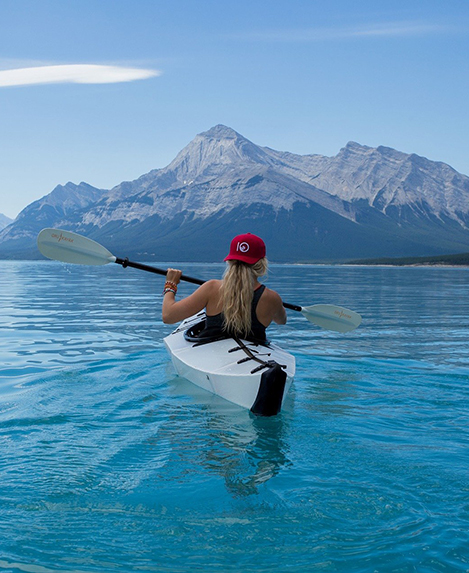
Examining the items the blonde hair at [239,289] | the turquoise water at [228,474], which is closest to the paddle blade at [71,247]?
the turquoise water at [228,474]

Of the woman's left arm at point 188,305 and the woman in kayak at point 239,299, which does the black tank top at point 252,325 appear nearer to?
the woman in kayak at point 239,299

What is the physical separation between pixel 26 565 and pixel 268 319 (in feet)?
15.4

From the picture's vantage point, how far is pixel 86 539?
4.16 meters

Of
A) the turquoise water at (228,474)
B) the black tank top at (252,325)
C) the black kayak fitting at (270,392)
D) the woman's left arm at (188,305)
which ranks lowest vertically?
the turquoise water at (228,474)

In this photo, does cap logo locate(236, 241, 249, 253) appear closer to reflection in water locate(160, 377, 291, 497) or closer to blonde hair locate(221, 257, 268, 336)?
blonde hair locate(221, 257, 268, 336)

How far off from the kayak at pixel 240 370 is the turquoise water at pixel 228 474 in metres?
0.22

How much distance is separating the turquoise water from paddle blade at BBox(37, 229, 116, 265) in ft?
6.57

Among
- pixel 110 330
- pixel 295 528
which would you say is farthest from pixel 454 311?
pixel 295 528

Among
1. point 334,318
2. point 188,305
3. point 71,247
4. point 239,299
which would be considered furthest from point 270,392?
point 71,247

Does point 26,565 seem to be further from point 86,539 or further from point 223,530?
point 223,530

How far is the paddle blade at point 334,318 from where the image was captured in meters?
11.9

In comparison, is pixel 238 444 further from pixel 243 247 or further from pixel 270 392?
pixel 243 247

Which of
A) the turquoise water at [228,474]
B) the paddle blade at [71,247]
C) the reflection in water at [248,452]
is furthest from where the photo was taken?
the paddle blade at [71,247]

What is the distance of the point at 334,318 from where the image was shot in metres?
12.1
